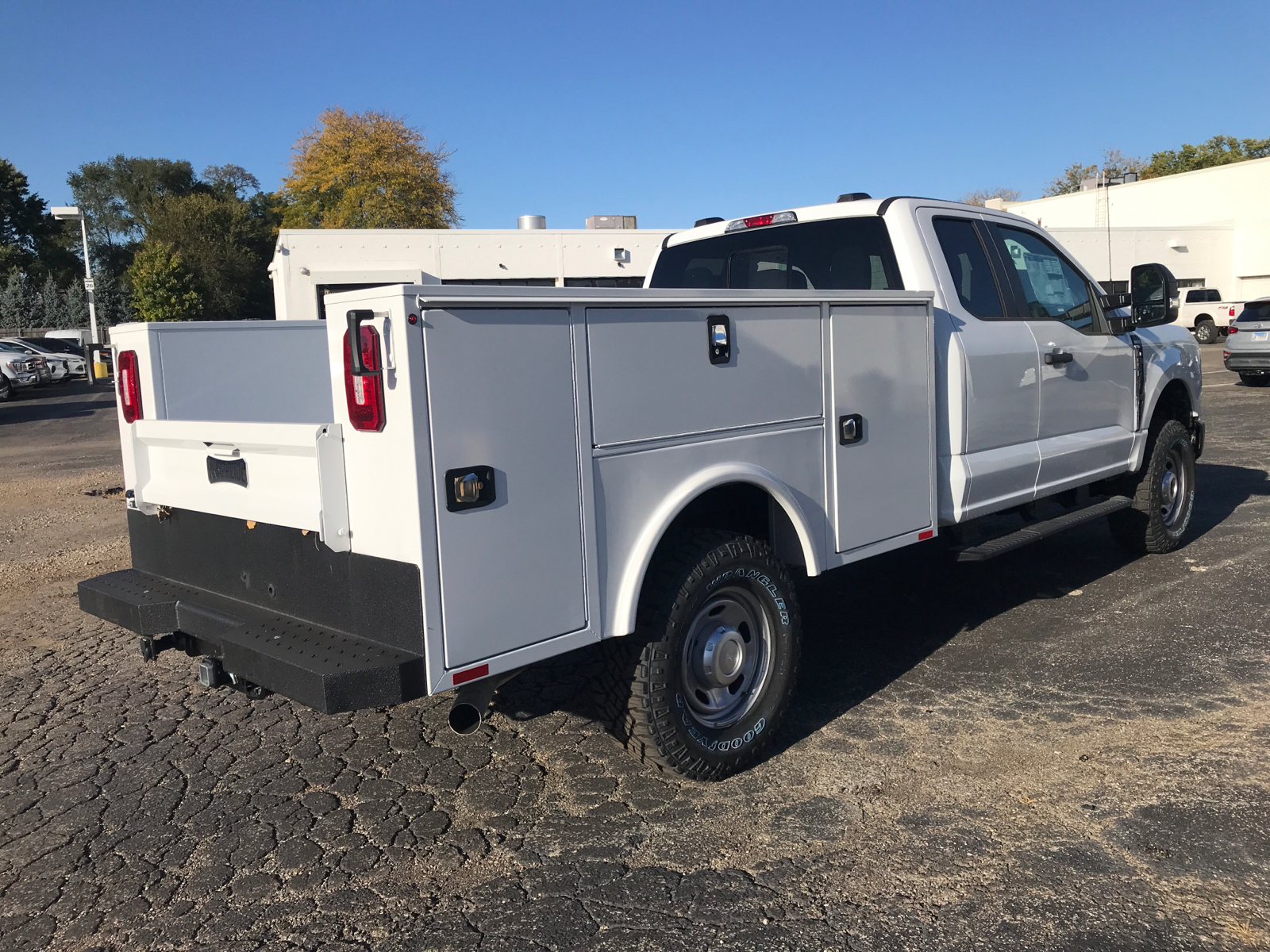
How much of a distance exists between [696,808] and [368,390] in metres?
1.91

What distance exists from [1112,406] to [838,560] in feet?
9.66

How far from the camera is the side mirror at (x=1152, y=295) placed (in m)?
6.14

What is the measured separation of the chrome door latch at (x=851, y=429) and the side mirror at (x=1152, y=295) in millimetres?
2773

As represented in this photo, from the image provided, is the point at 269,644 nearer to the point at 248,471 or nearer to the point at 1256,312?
the point at 248,471

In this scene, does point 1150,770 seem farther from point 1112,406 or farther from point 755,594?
point 1112,406

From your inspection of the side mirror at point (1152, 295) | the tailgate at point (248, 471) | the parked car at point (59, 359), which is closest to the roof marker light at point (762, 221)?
the side mirror at point (1152, 295)

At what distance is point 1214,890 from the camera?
307cm

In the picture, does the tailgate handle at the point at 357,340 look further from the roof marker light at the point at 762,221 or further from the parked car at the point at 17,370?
the parked car at the point at 17,370

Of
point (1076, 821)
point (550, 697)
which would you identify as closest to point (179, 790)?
point (550, 697)

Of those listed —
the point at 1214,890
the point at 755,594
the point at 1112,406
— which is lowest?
the point at 1214,890

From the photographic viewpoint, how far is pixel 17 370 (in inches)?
1216

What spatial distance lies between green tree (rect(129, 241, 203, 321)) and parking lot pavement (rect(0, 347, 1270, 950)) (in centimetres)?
5279

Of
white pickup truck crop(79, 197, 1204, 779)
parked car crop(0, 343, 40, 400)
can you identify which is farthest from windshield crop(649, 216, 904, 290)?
parked car crop(0, 343, 40, 400)

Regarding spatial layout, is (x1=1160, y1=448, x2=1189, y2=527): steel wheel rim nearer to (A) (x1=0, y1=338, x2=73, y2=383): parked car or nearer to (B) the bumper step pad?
(B) the bumper step pad
